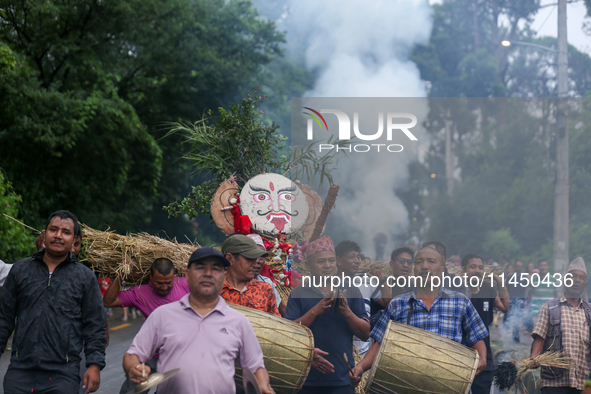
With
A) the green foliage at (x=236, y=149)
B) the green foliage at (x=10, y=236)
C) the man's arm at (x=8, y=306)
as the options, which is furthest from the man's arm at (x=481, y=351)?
Answer: the green foliage at (x=10, y=236)

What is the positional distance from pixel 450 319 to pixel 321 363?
0.95m

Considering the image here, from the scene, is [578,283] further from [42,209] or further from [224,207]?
[42,209]

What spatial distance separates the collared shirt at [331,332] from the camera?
441 cm

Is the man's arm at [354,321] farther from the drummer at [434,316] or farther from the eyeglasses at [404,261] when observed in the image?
the eyeglasses at [404,261]

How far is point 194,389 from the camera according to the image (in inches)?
117

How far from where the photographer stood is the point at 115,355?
385 inches

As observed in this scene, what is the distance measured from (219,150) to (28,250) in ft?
14.7

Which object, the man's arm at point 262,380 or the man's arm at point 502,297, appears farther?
the man's arm at point 502,297

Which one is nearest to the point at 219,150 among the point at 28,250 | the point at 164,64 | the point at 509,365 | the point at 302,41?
the point at 509,365

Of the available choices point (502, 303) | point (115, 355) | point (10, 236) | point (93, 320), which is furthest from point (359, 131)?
point (115, 355)

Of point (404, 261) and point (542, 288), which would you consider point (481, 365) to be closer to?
point (404, 261)

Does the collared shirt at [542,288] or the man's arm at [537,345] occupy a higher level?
the collared shirt at [542,288]

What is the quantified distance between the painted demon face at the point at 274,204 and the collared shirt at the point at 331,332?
1.33 metres

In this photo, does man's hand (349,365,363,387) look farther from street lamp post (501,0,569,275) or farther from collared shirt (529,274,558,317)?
street lamp post (501,0,569,275)
